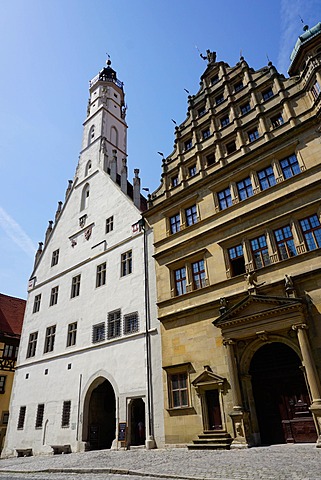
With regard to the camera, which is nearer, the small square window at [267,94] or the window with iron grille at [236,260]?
the window with iron grille at [236,260]

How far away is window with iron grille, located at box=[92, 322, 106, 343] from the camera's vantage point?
65.7 ft

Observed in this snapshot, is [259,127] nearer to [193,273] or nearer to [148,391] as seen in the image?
[193,273]

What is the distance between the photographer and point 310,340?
12.1 metres

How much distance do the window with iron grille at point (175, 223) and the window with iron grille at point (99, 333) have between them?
23.9 ft

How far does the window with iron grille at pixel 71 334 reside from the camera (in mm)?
22062

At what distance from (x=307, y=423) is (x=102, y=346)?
1156 centimetres

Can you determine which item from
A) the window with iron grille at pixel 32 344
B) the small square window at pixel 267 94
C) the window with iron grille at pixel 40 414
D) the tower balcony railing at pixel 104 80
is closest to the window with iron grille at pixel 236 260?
the small square window at pixel 267 94

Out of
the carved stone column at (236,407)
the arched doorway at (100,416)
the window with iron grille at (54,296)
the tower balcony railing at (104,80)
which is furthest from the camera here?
the tower balcony railing at (104,80)

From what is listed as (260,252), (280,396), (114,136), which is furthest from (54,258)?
(280,396)

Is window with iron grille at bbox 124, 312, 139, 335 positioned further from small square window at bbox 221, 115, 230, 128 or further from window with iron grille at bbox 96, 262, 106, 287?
small square window at bbox 221, 115, 230, 128

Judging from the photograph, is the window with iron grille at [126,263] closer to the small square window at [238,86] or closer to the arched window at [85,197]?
the arched window at [85,197]

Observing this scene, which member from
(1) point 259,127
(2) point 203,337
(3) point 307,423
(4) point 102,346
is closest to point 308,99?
(1) point 259,127

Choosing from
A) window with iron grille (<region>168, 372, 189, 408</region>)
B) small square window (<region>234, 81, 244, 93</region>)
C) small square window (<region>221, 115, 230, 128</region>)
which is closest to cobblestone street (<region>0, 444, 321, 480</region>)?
window with iron grille (<region>168, 372, 189, 408</region>)

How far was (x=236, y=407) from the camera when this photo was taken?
12.8 metres
